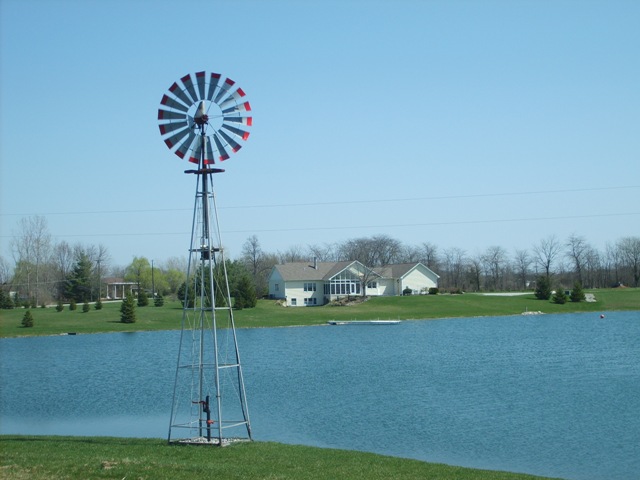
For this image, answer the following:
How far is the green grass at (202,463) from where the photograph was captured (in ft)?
49.1

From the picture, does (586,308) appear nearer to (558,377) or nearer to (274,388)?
(558,377)

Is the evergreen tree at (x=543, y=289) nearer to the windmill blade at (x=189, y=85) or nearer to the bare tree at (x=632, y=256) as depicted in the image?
the bare tree at (x=632, y=256)

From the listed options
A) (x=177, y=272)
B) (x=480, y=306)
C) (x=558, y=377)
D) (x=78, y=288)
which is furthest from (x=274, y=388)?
(x=177, y=272)

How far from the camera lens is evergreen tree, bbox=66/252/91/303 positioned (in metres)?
97.5

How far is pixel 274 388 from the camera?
106 feet

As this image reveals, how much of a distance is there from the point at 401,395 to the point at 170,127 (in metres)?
15.2

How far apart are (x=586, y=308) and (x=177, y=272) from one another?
77.9 metres

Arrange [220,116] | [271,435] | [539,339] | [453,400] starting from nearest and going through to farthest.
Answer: [220,116] < [271,435] < [453,400] < [539,339]

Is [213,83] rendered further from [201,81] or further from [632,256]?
[632,256]

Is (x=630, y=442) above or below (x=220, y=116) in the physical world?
below

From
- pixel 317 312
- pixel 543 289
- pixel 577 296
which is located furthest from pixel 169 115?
pixel 543 289

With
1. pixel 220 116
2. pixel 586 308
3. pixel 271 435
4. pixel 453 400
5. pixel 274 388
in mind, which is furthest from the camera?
pixel 586 308

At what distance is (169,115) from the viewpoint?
67.4 feet

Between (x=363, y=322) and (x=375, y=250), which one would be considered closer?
(x=363, y=322)
